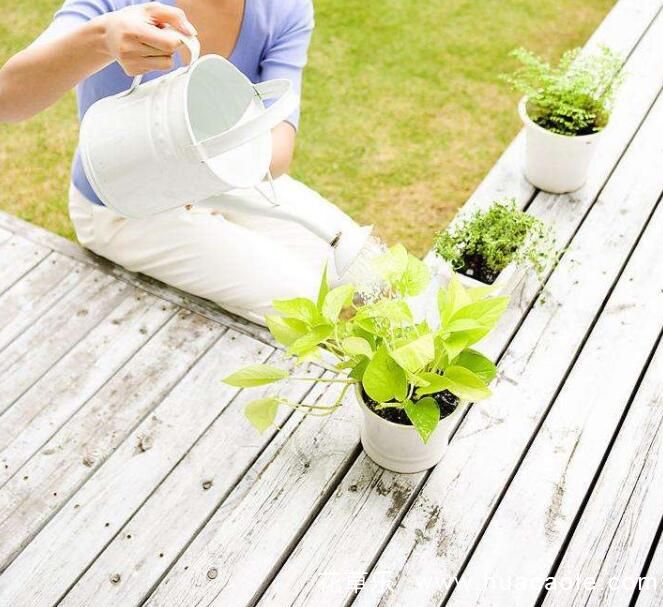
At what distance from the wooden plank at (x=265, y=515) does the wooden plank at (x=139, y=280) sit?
0.94 feet

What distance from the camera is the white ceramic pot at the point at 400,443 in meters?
1.52

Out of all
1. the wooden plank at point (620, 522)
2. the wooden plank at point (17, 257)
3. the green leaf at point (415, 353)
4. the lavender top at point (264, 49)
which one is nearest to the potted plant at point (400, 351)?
the green leaf at point (415, 353)

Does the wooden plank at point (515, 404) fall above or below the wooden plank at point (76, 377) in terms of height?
below

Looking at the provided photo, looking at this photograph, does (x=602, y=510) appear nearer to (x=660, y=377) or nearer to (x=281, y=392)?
(x=660, y=377)

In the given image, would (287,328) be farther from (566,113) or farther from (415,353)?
(566,113)

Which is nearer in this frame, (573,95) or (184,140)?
(184,140)

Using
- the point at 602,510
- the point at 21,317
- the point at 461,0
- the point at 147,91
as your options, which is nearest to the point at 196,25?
the point at 147,91

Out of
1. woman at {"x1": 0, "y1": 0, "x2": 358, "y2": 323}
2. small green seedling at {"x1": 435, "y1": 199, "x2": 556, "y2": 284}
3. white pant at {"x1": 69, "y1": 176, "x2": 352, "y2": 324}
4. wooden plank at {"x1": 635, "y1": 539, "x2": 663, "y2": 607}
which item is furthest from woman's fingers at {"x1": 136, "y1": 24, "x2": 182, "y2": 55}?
wooden plank at {"x1": 635, "y1": 539, "x2": 663, "y2": 607}

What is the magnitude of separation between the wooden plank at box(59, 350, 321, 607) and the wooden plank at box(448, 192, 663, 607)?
0.51m

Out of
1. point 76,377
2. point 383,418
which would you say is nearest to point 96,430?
point 76,377

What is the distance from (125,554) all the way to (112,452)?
0.80ft

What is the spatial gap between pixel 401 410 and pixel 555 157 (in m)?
0.95

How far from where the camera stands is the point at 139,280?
2078 mm

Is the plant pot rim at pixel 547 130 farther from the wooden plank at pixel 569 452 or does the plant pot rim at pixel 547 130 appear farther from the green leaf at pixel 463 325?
the green leaf at pixel 463 325
